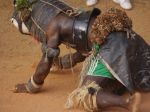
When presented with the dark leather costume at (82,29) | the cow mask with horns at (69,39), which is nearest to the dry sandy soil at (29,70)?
the cow mask with horns at (69,39)

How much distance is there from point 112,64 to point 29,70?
1.40 metres

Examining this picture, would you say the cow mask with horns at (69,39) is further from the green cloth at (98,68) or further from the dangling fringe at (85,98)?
the dangling fringe at (85,98)

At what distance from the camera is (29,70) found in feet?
18.3

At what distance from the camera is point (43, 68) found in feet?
15.7

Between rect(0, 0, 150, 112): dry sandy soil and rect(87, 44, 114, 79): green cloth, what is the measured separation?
0.36 m

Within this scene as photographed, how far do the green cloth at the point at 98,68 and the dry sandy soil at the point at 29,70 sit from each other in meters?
0.36

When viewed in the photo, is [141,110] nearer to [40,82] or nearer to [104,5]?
[40,82]

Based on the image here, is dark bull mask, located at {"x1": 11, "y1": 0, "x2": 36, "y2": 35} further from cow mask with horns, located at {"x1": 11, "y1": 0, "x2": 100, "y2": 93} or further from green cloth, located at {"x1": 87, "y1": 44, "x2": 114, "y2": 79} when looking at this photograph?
green cloth, located at {"x1": 87, "y1": 44, "x2": 114, "y2": 79}

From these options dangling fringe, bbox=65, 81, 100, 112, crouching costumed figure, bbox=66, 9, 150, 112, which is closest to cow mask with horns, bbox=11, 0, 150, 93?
crouching costumed figure, bbox=66, 9, 150, 112

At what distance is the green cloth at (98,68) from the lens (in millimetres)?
4555

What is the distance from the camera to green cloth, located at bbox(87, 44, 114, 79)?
4555 millimetres

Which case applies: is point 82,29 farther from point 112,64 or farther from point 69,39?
point 112,64

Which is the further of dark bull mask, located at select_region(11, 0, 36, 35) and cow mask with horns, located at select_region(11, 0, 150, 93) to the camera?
dark bull mask, located at select_region(11, 0, 36, 35)

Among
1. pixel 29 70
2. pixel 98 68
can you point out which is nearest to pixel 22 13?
pixel 29 70
